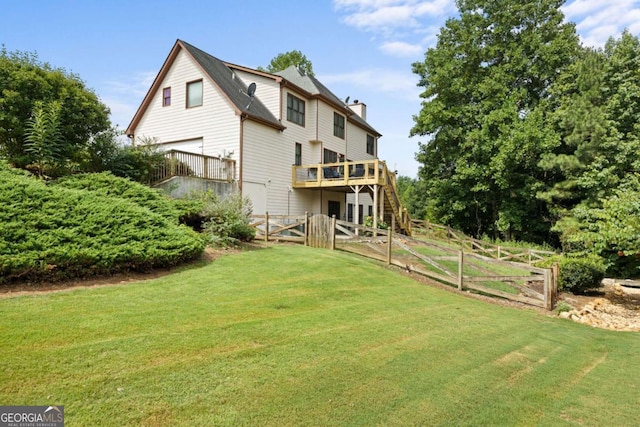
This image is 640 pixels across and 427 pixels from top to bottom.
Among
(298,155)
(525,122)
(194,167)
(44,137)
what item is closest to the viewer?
(44,137)

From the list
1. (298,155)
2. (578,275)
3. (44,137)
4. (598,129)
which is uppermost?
(598,129)

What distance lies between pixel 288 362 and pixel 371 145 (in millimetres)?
27555

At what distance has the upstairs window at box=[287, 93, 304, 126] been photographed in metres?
20.6

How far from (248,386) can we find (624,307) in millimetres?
13710

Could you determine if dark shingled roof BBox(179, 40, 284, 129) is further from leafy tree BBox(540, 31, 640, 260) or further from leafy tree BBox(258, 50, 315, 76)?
leafy tree BBox(258, 50, 315, 76)

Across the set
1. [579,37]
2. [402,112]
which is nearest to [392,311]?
[402,112]

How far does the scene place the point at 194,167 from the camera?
1538cm

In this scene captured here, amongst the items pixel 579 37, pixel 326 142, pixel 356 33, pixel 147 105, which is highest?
pixel 579 37

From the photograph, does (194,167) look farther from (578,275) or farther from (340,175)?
(578,275)

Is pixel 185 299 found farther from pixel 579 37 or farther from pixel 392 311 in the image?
pixel 579 37

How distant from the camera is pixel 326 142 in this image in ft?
75.7

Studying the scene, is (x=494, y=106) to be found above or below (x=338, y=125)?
above

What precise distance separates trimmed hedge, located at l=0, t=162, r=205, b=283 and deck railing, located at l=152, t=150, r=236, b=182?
5151 mm

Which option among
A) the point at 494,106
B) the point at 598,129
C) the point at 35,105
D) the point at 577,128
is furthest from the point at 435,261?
the point at 494,106
